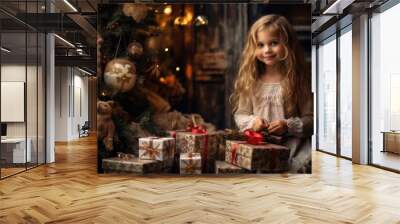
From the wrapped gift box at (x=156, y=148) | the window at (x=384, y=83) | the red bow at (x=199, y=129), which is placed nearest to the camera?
the wrapped gift box at (x=156, y=148)

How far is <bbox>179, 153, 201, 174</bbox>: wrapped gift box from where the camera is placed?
632 cm

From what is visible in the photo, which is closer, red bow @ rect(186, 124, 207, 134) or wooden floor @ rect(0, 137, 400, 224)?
wooden floor @ rect(0, 137, 400, 224)

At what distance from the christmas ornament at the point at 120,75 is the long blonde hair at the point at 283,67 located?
1.72m

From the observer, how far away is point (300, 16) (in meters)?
6.48

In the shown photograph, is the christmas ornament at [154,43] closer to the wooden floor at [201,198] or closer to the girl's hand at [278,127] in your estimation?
the wooden floor at [201,198]

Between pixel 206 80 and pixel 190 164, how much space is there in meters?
1.42

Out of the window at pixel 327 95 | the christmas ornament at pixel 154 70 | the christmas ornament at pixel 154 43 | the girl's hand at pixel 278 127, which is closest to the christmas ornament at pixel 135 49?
the christmas ornament at pixel 154 43

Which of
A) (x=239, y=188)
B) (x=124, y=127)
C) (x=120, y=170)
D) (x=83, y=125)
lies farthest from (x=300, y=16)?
(x=83, y=125)

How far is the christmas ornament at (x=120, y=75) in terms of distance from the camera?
6477mm

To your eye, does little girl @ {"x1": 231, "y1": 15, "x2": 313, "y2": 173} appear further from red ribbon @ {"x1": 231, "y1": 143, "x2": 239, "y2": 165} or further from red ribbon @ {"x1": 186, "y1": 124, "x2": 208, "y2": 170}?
red ribbon @ {"x1": 186, "y1": 124, "x2": 208, "y2": 170}

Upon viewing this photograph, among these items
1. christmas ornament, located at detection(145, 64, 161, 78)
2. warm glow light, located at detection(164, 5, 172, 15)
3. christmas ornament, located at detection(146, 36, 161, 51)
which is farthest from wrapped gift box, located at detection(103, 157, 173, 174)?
warm glow light, located at detection(164, 5, 172, 15)

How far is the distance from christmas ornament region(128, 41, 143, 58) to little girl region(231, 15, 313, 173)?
170cm

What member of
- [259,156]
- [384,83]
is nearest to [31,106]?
[259,156]

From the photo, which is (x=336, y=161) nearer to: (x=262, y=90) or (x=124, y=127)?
(x=262, y=90)
